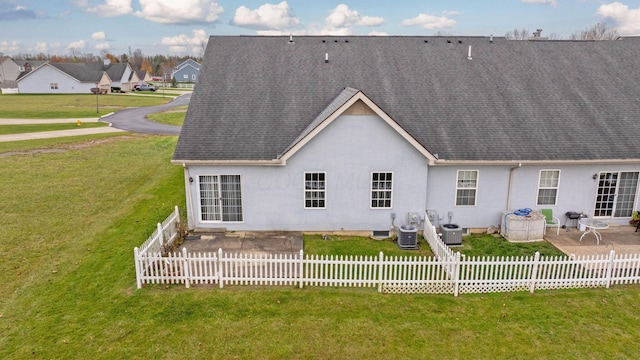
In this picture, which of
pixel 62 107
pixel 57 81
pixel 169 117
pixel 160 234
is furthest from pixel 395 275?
pixel 57 81

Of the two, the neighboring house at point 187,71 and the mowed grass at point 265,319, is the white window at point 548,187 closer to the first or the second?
the mowed grass at point 265,319

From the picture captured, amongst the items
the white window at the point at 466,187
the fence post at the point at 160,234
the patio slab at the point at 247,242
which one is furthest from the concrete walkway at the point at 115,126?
the white window at the point at 466,187

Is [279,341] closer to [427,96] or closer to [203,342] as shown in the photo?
[203,342]

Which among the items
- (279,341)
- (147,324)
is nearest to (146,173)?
(147,324)

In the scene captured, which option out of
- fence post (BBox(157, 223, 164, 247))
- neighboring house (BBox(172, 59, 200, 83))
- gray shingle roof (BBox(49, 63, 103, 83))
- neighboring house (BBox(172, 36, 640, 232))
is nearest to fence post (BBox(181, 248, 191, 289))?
fence post (BBox(157, 223, 164, 247))

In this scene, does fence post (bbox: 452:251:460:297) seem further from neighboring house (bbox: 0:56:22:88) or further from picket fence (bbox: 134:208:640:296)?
neighboring house (bbox: 0:56:22:88)

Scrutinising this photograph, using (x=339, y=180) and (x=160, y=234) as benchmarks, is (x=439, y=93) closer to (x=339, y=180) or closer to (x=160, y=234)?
(x=339, y=180)
